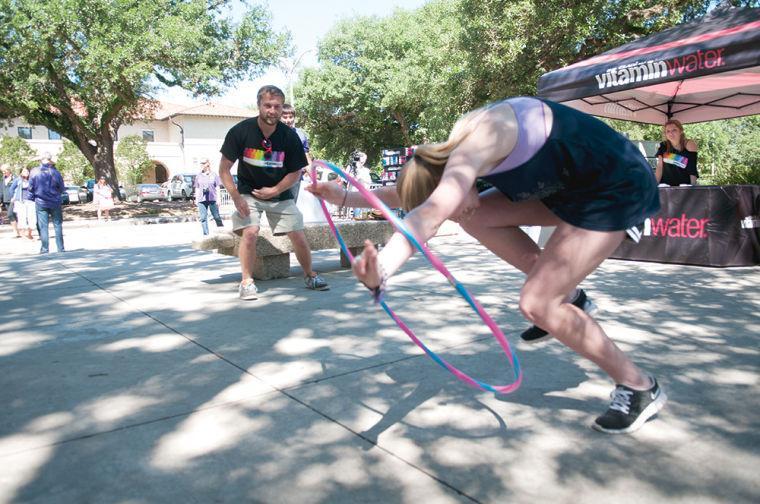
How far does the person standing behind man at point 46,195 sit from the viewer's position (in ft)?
36.8

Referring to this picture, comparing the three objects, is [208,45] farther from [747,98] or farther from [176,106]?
[176,106]

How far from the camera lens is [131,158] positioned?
→ 48.7m

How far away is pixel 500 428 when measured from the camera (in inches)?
107

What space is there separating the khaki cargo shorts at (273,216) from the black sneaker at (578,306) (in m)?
3.26

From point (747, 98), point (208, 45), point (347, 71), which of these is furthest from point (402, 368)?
point (347, 71)

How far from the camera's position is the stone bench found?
21.4 ft

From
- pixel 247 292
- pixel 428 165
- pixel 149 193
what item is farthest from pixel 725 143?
pixel 428 165

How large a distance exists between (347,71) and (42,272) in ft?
126

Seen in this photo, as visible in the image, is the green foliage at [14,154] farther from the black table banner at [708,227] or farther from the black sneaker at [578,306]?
the black sneaker at [578,306]

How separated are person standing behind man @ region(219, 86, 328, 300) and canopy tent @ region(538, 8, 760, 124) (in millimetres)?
3984

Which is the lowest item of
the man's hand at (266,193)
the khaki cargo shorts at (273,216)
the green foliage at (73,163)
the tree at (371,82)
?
the khaki cargo shorts at (273,216)

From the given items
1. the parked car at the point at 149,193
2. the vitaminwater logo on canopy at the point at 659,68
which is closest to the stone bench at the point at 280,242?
the vitaminwater logo on canopy at the point at 659,68

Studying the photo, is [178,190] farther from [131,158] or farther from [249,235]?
[249,235]

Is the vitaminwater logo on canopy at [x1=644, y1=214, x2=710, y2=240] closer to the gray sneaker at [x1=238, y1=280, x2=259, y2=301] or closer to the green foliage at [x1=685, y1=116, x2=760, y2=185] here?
the gray sneaker at [x1=238, y1=280, x2=259, y2=301]
